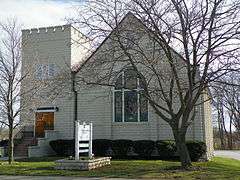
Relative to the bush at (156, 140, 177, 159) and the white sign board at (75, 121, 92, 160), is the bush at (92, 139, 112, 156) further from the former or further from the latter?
the white sign board at (75, 121, 92, 160)

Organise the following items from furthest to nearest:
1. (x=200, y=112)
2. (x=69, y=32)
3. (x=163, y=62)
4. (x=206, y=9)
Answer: (x=69, y=32) → (x=200, y=112) → (x=163, y=62) → (x=206, y=9)

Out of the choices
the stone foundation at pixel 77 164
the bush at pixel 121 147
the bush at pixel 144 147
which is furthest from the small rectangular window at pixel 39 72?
the stone foundation at pixel 77 164

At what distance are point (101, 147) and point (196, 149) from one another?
21.4 ft

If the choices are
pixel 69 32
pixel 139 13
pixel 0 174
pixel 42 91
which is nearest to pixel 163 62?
pixel 139 13

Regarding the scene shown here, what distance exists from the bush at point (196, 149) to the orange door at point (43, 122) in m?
11.2

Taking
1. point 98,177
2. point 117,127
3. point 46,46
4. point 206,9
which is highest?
point 46,46

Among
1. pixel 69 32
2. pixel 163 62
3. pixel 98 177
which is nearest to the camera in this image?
pixel 98 177

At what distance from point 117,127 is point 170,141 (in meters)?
4.35

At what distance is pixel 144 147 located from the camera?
24.8m

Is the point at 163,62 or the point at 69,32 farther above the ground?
the point at 69,32

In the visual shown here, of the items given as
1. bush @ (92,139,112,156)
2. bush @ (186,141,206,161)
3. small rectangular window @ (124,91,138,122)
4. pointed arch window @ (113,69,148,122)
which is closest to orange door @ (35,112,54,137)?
bush @ (92,139,112,156)

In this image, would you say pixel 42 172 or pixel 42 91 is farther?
pixel 42 91

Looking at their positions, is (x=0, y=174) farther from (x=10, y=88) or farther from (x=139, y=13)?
(x=139, y=13)

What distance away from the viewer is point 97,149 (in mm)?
25922
